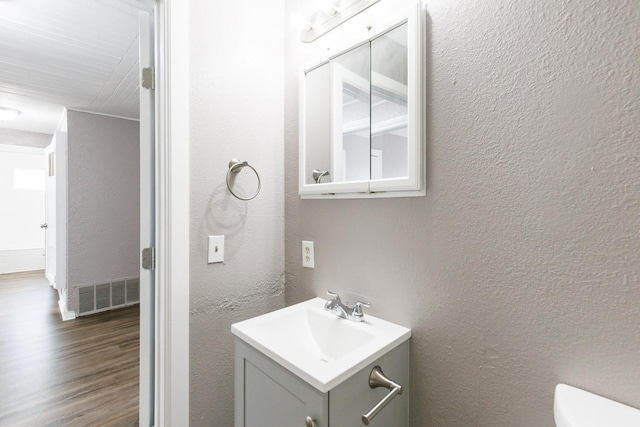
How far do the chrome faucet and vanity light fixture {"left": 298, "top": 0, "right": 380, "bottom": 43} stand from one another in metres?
1.10

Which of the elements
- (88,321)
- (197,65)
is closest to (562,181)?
(197,65)

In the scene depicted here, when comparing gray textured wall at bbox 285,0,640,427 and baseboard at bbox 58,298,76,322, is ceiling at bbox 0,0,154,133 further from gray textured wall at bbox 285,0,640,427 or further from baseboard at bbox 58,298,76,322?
baseboard at bbox 58,298,76,322

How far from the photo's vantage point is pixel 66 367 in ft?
7.25

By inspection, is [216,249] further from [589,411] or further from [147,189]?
[589,411]

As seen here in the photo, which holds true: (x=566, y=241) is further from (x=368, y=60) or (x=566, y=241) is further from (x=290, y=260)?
(x=290, y=260)

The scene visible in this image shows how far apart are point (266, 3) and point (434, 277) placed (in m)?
1.45

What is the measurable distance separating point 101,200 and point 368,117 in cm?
360

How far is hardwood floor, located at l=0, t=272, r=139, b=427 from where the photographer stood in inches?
68.2

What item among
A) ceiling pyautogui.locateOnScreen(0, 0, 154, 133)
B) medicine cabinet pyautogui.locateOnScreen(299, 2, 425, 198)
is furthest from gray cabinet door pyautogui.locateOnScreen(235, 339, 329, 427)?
ceiling pyautogui.locateOnScreen(0, 0, 154, 133)

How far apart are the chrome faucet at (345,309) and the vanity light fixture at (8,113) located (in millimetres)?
4374

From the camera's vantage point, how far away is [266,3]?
4.68ft

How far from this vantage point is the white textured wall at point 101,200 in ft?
10.7

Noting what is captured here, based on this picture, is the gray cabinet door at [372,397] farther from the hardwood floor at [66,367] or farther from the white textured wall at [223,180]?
Answer: the hardwood floor at [66,367]

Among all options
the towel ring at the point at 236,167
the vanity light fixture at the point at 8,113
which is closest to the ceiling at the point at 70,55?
the vanity light fixture at the point at 8,113
